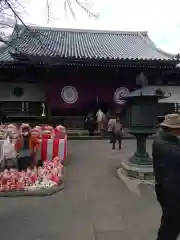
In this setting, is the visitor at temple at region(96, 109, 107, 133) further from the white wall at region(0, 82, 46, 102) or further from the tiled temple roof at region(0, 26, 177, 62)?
the white wall at region(0, 82, 46, 102)

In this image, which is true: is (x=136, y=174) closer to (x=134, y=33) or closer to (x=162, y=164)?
(x=162, y=164)

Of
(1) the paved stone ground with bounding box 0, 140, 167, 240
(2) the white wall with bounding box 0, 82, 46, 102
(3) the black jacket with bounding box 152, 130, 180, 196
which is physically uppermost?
(2) the white wall with bounding box 0, 82, 46, 102

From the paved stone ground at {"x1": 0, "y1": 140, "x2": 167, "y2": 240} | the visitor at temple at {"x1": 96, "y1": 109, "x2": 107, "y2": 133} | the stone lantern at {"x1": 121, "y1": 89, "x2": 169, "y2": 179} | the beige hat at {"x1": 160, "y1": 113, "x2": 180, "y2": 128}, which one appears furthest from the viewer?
the visitor at temple at {"x1": 96, "y1": 109, "x2": 107, "y2": 133}

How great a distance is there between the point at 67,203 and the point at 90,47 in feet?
60.4

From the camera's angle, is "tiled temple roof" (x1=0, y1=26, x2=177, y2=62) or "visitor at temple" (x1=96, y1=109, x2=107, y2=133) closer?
"visitor at temple" (x1=96, y1=109, x2=107, y2=133)

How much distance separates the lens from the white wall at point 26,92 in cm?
1906

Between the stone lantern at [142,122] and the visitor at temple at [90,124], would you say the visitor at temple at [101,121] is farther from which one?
the stone lantern at [142,122]

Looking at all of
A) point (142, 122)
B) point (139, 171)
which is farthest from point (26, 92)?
point (139, 171)

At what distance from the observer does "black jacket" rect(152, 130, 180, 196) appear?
3.18 m

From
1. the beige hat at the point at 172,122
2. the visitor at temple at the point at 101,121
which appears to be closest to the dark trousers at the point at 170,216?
Answer: the beige hat at the point at 172,122

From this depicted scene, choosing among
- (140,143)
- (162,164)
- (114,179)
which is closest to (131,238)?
(162,164)

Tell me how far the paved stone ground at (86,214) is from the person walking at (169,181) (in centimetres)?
100

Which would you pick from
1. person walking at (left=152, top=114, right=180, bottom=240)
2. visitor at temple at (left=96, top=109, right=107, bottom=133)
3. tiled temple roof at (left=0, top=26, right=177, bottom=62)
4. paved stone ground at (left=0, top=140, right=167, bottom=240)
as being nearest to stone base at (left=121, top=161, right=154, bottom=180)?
paved stone ground at (left=0, top=140, right=167, bottom=240)

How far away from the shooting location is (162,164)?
3.25m
